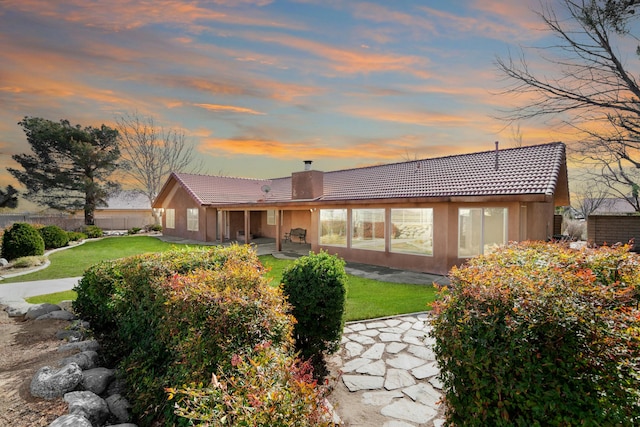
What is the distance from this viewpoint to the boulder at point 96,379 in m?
3.71

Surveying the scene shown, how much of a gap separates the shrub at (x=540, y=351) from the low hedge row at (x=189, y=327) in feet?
3.74

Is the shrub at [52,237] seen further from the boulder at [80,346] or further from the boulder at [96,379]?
the boulder at [96,379]

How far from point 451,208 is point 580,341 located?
993 cm

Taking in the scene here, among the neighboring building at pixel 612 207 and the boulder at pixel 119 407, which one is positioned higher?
the neighboring building at pixel 612 207

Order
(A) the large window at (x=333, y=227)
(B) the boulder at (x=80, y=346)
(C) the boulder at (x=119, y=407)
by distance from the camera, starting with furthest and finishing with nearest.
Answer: (A) the large window at (x=333, y=227) → (B) the boulder at (x=80, y=346) → (C) the boulder at (x=119, y=407)

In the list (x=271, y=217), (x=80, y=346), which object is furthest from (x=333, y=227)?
(x=80, y=346)

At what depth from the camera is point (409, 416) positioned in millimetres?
3561

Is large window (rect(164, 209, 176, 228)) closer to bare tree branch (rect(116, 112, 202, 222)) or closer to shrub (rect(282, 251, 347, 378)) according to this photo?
bare tree branch (rect(116, 112, 202, 222))

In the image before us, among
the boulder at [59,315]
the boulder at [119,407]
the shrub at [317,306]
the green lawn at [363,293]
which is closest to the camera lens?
the boulder at [119,407]

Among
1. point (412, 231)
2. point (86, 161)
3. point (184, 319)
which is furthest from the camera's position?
point (86, 161)

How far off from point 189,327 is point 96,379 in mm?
1741

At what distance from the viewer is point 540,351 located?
7.07 ft

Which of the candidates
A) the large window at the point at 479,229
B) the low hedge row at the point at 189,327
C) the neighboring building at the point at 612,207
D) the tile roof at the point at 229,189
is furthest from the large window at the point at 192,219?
the neighboring building at the point at 612,207

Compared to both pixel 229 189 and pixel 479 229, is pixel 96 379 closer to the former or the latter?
pixel 479 229
